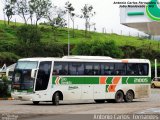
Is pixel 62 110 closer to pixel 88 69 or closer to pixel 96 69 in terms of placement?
pixel 88 69

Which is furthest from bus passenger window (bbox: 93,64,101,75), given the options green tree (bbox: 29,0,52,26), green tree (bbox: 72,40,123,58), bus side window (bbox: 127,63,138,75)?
green tree (bbox: 29,0,52,26)

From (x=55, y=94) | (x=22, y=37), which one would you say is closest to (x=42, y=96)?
(x=55, y=94)

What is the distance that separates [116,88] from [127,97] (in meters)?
1.33

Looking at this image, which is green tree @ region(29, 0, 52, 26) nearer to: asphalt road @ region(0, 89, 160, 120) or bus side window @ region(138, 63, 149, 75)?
bus side window @ region(138, 63, 149, 75)

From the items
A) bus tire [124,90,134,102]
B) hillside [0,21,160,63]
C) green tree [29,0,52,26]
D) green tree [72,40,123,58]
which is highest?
green tree [29,0,52,26]

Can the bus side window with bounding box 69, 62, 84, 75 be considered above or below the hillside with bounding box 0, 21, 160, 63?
below

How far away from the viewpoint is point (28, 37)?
258 feet

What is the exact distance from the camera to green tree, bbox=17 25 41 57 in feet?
254

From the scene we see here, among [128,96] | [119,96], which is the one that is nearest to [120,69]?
[119,96]

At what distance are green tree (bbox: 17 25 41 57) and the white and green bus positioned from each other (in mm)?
45439

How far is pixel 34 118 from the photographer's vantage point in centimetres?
1819

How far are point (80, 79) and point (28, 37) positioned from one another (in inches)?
1967

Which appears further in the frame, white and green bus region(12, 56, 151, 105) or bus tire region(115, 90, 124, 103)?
bus tire region(115, 90, 124, 103)

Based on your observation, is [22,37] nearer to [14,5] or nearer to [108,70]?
[14,5]
